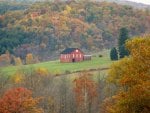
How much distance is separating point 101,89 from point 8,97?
50.2 ft

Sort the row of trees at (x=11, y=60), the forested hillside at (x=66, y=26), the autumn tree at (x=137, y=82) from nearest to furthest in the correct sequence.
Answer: the autumn tree at (x=137, y=82) < the row of trees at (x=11, y=60) < the forested hillside at (x=66, y=26)

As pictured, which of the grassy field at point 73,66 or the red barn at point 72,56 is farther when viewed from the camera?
the red barn at point 72,56

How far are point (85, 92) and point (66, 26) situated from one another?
262 ft

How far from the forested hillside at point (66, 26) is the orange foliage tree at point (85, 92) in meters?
62.5

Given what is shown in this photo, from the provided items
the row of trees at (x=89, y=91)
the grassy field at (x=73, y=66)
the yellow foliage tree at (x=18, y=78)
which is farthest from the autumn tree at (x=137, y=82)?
the grassy field at (x=73, y=66)

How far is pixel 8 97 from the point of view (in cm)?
3903

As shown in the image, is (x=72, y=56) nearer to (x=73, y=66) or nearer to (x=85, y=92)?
(x=73, y=66)

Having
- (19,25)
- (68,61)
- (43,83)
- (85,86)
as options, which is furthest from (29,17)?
(85,86)

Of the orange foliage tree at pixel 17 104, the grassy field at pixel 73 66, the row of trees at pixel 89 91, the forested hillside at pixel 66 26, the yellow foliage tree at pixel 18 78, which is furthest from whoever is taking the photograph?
the forested hillside at pixel 66 26

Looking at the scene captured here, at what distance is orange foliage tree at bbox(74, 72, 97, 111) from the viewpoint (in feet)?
162

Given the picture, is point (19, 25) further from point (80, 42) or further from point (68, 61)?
point (68, 61)

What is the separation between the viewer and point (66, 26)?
128 m

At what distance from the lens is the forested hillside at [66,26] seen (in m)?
118

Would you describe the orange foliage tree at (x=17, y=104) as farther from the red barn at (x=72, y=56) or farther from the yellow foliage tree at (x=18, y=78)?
the red barn at (x=72, y=56)
